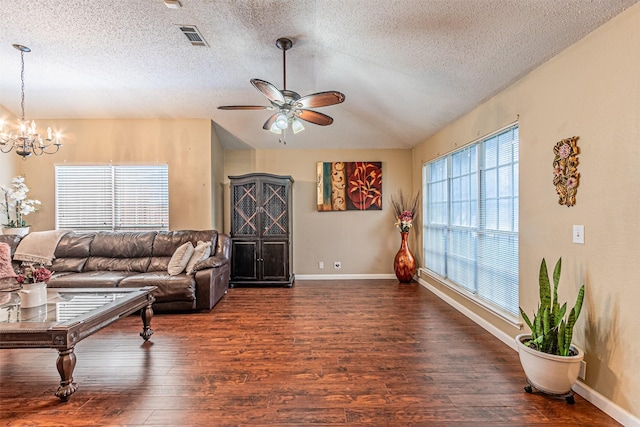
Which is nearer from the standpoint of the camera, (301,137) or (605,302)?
(605,302)

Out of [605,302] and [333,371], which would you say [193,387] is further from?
[605,302]

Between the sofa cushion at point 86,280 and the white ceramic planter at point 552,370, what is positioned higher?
the sofa cushion at point 86,280

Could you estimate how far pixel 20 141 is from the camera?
3646mm

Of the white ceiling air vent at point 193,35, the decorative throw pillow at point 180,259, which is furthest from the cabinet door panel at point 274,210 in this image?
the white ceiling air vent at point 193,35

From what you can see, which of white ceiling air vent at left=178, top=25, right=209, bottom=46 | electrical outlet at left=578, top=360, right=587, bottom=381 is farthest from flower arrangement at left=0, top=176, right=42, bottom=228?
electrical outlet at left=578, top=360, right=587, bottom=381

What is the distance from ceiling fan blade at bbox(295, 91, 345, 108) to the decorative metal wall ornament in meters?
1.73

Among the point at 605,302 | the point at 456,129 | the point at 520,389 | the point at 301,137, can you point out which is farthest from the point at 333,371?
the point at 301,137

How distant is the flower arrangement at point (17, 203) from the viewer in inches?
177

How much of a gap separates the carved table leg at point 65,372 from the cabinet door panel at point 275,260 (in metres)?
3.25

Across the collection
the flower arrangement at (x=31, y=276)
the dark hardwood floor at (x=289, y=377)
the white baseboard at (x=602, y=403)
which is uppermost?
the flower arrangement at (x=31, y=276)

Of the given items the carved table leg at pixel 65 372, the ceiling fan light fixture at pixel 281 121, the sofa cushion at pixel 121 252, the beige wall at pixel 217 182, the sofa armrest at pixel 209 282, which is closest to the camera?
the carved table leg at pixel 65 372

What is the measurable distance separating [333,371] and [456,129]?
3.35 m

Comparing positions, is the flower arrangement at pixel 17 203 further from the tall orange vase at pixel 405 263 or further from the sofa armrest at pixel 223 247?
the tall orange vase at pixel 405 263

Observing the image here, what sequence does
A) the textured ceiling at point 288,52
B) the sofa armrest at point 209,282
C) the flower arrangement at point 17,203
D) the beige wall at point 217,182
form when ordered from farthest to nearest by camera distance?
the beige wall at point 217,182
the flower arrangement at point 17,203
the sofa armrest at point 209,282
the textured ceiling at point 288,52
